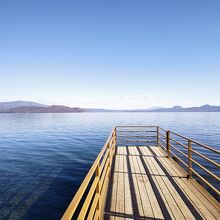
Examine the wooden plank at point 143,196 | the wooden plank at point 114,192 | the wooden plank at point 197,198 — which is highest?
the wooden plank at point 197,198

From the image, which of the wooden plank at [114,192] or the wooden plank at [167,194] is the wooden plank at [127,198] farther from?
the wooden plank at [167,194]

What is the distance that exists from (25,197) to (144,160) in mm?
5443

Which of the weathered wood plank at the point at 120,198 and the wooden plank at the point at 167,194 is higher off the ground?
the wooden plank at the point at 167,194

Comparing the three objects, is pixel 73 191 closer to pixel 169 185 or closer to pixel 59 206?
pixel 59 206

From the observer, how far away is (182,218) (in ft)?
12.1

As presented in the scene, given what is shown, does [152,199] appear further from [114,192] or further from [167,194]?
[114,192]

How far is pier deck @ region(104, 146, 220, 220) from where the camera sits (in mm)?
3861

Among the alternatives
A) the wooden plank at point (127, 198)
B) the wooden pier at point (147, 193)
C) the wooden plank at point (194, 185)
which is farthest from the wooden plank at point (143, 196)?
the wooden plank at point (194, 185)

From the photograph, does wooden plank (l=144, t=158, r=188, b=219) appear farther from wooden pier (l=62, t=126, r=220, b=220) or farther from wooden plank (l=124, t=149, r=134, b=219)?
wooden plank (l=124, t=149, r=134, b=219)

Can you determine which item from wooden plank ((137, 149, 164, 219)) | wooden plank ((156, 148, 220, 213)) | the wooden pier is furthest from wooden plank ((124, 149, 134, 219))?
wooden plank ((156, 148, 220, 213))

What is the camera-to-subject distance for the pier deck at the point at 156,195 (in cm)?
386

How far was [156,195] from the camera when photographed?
185 inches

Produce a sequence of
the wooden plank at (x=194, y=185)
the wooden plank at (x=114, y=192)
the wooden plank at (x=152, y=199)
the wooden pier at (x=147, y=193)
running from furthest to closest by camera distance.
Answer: the wooden plank at (x=194, y=185) → the wooden plank at (x=114, y=192) → the wooden plank at (x=152, y=199) → the wooden pier at (x=147, y=193)

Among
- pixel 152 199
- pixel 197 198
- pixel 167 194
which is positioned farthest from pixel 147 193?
pixel 197 198
